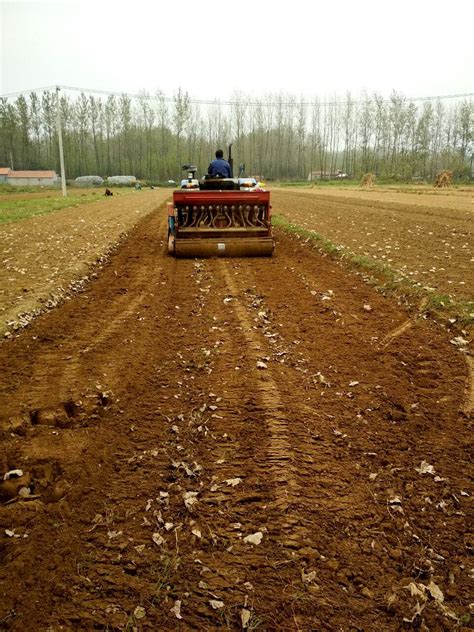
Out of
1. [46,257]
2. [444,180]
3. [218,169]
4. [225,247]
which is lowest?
[46,257]

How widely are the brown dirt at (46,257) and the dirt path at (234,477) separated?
1.14 m

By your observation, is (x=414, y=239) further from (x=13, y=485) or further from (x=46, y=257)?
(x=13, y=485)

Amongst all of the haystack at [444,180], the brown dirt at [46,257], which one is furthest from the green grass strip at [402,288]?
the haystack at [444,180]

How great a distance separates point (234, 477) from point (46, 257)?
31.4 feet

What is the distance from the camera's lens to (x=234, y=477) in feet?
11.0

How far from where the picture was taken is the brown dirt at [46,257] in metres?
7.54

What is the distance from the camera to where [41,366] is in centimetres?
514

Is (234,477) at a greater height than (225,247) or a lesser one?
lesser

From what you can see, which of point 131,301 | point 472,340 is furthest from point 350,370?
point 131,301

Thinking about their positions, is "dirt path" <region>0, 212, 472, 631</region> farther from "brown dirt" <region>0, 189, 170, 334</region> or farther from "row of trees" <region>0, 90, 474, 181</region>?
"row of trees" <region>0, 90, 474, 181</region>

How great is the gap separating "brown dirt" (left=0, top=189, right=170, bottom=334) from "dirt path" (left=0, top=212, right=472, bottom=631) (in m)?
1.14

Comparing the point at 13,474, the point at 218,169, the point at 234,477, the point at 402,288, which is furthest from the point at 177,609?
the point at 218,169

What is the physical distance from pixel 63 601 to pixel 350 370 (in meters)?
3.52

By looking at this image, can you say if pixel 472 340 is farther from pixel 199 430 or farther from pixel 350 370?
pixel 199 430
